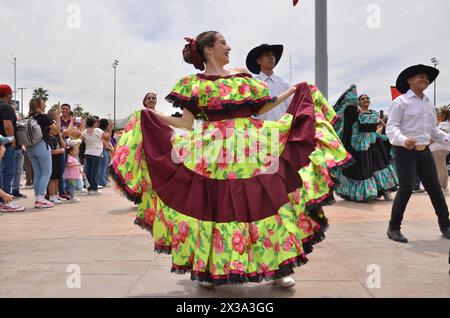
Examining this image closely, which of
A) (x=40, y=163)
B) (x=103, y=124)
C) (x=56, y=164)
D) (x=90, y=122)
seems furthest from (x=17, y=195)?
(x=103, y=124)

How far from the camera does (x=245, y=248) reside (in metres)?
2.86

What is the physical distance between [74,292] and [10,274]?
Answer: 84cm

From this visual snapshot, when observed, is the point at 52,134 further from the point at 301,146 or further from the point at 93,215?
the point at 301,146

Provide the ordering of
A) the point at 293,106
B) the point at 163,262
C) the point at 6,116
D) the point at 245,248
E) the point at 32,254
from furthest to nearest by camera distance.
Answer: the point at 6,116, the point at 32,254, the point at 163,262, the point at 293,106, the point at 245,248

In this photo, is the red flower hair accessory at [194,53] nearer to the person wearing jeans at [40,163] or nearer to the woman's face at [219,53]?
the woman's face at [219,53]

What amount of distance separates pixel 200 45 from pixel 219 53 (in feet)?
0.58

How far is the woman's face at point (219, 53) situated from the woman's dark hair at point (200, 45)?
3 cm

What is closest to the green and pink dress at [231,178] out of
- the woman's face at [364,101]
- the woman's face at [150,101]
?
the woman's face at [150,101]

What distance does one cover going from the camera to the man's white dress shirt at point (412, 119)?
487 centimetres

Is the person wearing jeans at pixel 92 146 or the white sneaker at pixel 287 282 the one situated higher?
the person wearing jeans at pixel 92 146

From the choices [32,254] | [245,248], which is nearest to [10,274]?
[32,254]

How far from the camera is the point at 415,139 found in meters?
4.78

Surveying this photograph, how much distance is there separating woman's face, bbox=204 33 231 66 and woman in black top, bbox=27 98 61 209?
521 cm

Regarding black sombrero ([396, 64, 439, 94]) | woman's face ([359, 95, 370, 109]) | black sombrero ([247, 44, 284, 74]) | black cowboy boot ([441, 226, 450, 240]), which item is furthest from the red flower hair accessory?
woman's face ([359, 95, 370, 109])
